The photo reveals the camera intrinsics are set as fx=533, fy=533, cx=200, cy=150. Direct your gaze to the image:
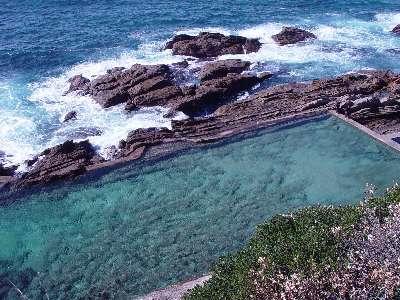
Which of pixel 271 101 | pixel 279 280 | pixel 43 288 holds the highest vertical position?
pixel 279 280

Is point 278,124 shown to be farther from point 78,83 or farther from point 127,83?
point 78,83

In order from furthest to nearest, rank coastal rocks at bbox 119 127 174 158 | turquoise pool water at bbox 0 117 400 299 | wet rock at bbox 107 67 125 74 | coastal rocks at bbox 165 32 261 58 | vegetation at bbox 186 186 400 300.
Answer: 1. coastal rocks at bbox 165 32 261 58
2. wet rock at bbox 107 67 125 74
3. coastal rocks at bbox 119 127 174 158
4. turquoise pool water at bbox 0 117 400 299
5. vegetation at bbox 186 186 400 300

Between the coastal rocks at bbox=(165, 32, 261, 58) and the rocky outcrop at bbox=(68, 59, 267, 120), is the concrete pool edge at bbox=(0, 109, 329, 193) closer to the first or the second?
the rocky outcrop at bbox=(68, 59, 267, 120)

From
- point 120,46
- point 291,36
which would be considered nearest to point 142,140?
point 120,46

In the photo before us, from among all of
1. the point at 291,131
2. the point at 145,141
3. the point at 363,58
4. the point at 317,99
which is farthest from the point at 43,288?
the point at 363,58

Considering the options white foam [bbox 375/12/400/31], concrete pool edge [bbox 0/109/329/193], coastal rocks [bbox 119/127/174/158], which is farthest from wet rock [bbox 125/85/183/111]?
white foam [bbox 375/12/400/31]

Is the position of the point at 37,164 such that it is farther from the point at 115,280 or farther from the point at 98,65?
the point at 98,65

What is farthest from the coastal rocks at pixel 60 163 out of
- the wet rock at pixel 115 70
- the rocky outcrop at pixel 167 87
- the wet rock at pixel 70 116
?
the wet rock at pixel 115 70
